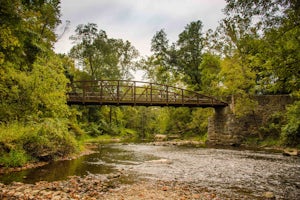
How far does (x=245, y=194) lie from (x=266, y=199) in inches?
24.1

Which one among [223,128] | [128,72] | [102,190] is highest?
[128,72]

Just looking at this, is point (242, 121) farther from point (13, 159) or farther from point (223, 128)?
point (13, 159)

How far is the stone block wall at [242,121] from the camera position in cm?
2543

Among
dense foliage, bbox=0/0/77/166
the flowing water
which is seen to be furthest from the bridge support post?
dense foliage, bbox=0/0/77/166

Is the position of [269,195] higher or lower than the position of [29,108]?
lower

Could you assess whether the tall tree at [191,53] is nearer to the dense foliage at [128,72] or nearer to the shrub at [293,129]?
the dense foliage at [128,72]

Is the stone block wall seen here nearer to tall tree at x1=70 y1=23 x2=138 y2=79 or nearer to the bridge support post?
the bridge support post

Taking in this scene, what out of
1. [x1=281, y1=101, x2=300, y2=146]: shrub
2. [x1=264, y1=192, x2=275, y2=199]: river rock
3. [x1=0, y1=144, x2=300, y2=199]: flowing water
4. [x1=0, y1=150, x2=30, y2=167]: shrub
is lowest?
[x1=0, y1=144, x2=300, y2=199]: flowing water

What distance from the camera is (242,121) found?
26.9 metres

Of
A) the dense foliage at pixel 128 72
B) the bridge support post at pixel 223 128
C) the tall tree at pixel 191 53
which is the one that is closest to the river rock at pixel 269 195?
the dense foliage at pixel 128 72

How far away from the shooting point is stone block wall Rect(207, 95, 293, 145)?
25427mm

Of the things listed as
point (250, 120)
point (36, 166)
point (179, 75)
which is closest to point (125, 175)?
point (36, 166)

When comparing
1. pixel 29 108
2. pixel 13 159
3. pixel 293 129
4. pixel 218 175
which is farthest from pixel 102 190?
A: pixel 293 129

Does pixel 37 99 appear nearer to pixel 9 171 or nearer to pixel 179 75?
pixel 9 171
